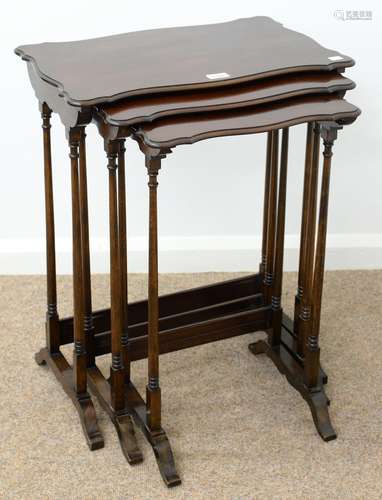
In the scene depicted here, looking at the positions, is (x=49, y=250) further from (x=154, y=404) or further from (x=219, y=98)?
(x=219, y=98)

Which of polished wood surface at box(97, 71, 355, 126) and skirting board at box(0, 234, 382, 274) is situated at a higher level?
polished wood surface at box(97, 71, 355, 126)

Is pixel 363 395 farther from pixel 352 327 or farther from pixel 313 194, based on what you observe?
pixel 313 194

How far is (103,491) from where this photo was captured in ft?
6.98

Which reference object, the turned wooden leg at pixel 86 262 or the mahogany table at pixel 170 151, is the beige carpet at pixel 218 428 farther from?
the turned wooden leg at pixel 86 262

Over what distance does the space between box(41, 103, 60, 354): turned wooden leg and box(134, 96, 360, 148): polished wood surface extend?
1.30ft

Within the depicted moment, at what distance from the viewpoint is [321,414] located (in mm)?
2314

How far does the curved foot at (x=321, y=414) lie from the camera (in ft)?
7.52

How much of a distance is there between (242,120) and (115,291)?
474mm

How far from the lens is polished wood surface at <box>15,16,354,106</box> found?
1959 millimetres

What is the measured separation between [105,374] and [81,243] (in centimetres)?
48

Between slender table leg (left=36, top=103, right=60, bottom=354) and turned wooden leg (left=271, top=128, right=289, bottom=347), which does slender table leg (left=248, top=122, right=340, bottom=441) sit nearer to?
turned wooden leg (left=271, top=128, right=289, bottom=347)

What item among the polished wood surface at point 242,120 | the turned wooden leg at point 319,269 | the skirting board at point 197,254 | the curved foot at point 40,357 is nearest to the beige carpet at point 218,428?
the curved foot at point 40,357

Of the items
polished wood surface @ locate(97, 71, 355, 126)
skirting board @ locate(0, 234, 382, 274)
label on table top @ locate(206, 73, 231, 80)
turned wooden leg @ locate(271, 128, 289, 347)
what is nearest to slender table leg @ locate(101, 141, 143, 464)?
polished wood surface @ locate(97, 71, 355, 126)

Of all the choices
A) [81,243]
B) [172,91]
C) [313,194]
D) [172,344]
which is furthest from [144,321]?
[172,91]
